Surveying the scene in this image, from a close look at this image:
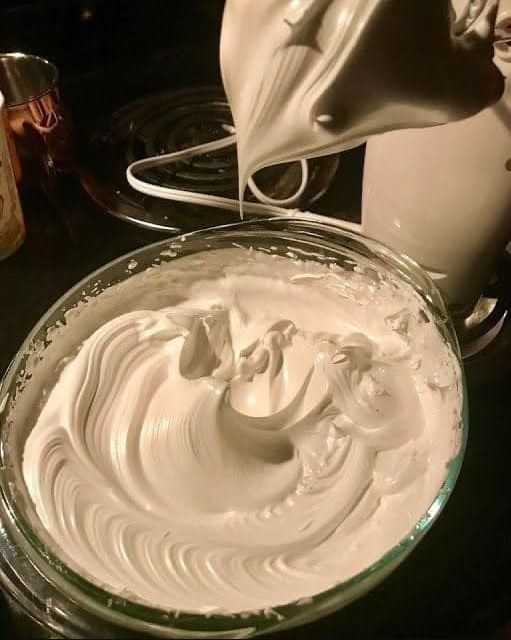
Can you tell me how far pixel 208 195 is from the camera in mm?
942

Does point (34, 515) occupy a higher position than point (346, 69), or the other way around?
point (346, 69)

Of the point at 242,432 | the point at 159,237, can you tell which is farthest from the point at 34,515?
the point at 159,237

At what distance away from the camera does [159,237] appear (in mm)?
943

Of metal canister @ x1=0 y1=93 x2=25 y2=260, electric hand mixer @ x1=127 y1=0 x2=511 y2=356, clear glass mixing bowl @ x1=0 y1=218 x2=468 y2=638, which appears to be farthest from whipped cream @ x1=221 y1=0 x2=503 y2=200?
metal canister @ x1=0 y1=93 x2=25 y2=260

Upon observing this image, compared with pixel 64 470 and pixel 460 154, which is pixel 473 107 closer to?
pixel 460 154

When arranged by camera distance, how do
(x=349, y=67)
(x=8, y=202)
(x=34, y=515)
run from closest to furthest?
(x=349, y=67) → (x=34, y=515) → (x=8, y=202)

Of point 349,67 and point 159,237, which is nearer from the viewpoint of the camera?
point 349,67

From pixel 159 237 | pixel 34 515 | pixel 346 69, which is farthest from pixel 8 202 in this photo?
pixel 346 69

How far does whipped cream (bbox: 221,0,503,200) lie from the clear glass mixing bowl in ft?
0.76

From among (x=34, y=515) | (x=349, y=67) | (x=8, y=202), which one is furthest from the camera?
(x=8, y=202)

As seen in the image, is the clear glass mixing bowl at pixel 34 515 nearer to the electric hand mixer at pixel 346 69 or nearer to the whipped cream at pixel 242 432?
the whipped cream at pixel 242 432

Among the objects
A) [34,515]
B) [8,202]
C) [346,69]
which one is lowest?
[34,515]

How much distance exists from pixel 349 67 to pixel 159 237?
0.47 m

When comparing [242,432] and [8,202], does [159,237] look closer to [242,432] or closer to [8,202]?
[8,202]
